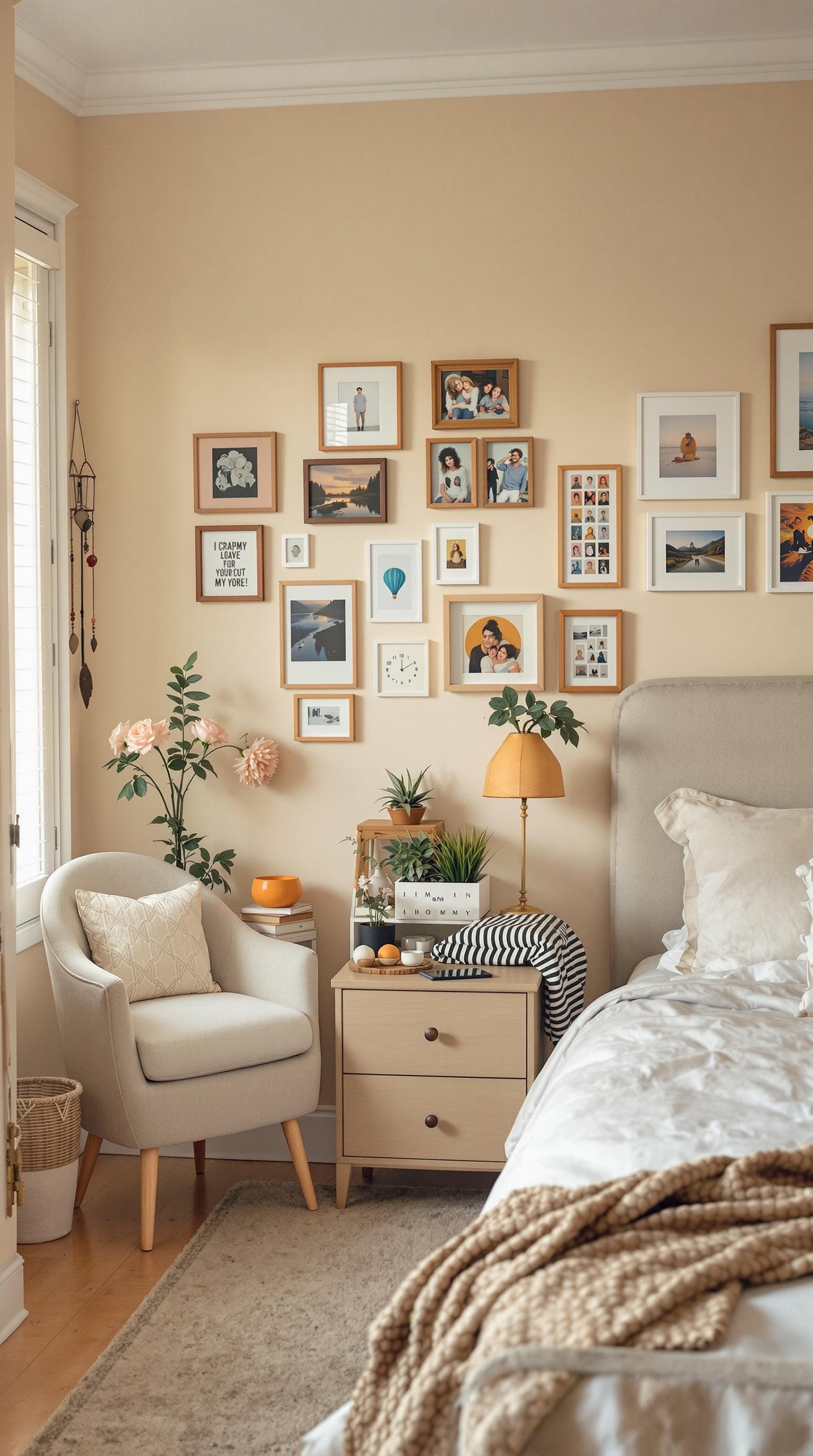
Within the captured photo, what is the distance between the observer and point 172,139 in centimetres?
345

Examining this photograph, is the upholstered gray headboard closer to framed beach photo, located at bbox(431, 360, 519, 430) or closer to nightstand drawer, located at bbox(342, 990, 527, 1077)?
nightstand drawer, located at bbox(342, 990, 527, 1077)

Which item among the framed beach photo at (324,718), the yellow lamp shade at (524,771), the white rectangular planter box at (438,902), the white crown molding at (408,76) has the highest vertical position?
the white crown molding at (408,76)

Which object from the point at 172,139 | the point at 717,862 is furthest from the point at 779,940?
the point at 172,139

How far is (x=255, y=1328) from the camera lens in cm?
240

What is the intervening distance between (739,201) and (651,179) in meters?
0.25

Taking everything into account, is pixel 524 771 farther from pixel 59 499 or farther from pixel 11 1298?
pixel 11 1298

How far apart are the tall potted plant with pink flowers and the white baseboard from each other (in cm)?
120

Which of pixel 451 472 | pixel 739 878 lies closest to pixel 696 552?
pixel 451 472

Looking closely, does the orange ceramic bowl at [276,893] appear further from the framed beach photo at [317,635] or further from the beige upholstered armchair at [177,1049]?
the framed beach photo at [317,635]

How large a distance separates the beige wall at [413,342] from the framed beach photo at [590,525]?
45 millimetres

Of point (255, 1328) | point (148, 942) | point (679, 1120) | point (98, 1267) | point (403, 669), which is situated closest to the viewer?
point (679, 1120)

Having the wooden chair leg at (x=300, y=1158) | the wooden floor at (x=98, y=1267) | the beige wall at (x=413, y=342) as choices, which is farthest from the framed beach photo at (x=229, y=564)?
the wooden floor at (x=98, y=1267)

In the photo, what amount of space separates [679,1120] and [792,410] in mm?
2174

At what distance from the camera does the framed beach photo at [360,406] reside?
3389 mm
